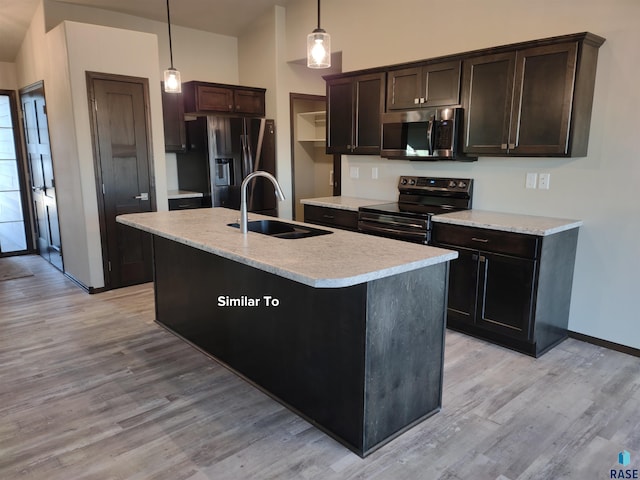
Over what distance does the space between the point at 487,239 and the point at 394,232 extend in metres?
0.78

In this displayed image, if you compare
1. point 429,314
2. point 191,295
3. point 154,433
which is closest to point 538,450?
point 429,314

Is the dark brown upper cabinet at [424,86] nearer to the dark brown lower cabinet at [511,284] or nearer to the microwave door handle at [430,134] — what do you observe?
the microwave door handle at [430,134]

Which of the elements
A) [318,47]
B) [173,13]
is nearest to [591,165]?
[318,47]

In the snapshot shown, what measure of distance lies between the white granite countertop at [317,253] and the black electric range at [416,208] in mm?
1075

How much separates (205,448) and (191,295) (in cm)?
125

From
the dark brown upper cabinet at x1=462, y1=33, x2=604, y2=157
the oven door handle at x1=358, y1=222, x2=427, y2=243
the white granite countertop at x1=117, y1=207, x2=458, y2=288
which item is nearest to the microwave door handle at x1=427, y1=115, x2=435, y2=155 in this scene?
the dark brown upper cabinet at x1=462, y1=33, x2=604, y2=157

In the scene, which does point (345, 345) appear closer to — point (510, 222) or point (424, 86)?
point (510, 222)

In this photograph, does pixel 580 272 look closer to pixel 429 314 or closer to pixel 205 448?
pixel 429 314

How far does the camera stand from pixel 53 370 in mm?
2928

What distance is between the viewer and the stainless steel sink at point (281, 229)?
111 inches

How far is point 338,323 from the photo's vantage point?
211 cm

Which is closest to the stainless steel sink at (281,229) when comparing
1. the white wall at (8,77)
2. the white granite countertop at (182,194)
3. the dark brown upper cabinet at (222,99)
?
the white granite countertop at (182,194)

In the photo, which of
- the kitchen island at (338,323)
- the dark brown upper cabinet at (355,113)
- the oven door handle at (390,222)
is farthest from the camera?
the dark brown upper cabinet at (355,113)

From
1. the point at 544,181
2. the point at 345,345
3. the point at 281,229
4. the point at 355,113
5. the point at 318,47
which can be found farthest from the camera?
the point at 355,113
